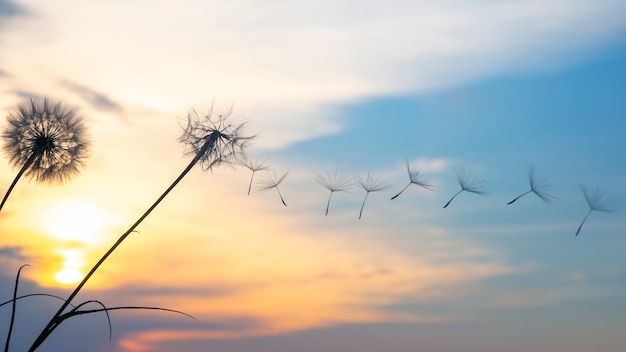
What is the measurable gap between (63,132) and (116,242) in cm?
446

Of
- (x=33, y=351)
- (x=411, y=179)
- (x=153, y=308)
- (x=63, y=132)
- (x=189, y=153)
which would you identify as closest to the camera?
(x=33, y=351)

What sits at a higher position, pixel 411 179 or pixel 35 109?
pixel 35 109

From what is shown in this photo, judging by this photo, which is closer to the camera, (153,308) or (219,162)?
(153,308)

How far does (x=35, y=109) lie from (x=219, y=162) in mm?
3487

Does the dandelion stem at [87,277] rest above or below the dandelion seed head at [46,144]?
below

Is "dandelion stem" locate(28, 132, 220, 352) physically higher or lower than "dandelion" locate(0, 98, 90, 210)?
lower

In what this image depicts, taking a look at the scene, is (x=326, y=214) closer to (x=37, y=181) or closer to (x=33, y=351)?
(x=33, y=351)

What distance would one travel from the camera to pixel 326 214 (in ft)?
24.3

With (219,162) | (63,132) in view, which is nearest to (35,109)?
(63,132)

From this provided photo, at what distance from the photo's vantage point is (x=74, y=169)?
10188 mm

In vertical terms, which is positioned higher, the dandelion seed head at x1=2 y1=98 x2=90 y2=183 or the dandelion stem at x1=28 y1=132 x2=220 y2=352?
the dandelion seed head at x1=2 y1=98 x2=90 y2=183

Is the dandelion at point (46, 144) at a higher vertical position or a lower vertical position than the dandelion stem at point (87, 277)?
higher

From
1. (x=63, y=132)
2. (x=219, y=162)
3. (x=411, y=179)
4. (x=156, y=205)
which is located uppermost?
(x=63, y=132)

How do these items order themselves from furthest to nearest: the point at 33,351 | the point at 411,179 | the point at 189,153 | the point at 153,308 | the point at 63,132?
the point at 63,132 → the point at 189,153 → the point at 411,179 → the point at 153,308 → the point at 33,351
